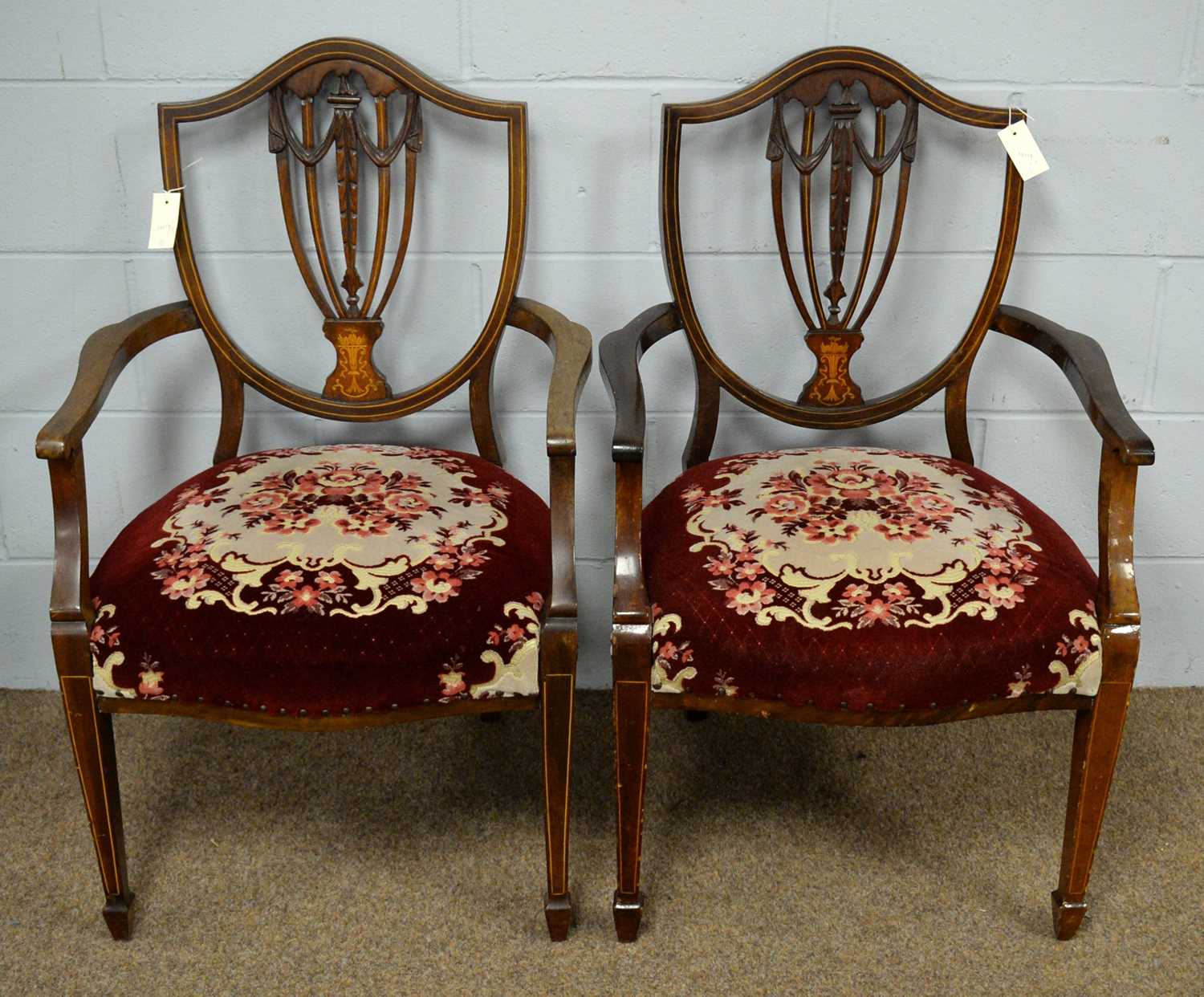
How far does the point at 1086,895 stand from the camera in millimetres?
1491

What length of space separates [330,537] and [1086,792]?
94 cm

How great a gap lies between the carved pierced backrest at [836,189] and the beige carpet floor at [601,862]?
1.89 feet

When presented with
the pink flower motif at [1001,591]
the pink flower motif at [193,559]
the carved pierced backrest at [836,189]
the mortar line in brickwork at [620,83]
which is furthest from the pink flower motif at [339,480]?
the pink flower motif at [1001,591]

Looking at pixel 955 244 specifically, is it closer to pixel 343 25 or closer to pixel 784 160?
pixel 784 160

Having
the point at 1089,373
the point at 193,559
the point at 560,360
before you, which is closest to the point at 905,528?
the point at 1089,373

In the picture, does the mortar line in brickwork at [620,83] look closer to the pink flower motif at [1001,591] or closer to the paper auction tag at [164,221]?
the paper auction tag at [164,221]

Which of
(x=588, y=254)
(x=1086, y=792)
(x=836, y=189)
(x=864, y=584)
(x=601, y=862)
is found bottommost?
(x=601, y=862)

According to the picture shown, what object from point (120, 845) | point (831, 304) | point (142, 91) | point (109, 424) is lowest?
point (120, 845)

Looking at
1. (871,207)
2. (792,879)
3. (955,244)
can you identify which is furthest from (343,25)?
(792,879)

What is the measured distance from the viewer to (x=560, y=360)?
1410 mm

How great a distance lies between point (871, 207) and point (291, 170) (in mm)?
849

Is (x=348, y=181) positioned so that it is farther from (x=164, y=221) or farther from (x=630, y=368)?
(x=630, y=368)

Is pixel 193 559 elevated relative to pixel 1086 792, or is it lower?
elevated

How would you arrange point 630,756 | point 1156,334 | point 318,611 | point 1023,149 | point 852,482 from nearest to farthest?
point 318,611 < point 630,756 < point 852,482 < point 1023,149 < point 1156,334
